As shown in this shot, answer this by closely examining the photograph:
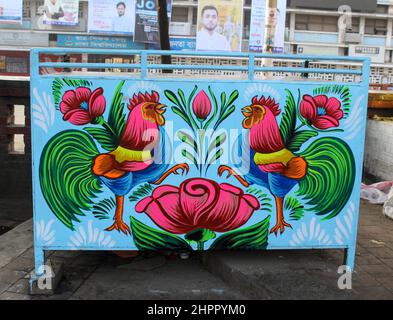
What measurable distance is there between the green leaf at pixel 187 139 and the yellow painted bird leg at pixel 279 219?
83 centimetres

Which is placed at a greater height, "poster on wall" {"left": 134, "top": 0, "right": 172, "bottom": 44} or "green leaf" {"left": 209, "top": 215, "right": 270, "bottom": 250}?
"poster on wall" {"left": 134, "top": 0, "right": 172, "bottom": 44}

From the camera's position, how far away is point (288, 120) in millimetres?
3957

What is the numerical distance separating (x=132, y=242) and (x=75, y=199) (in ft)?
1.98

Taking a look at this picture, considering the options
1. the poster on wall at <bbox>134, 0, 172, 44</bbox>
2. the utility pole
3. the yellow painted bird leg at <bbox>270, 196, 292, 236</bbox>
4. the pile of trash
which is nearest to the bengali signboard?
the poster on wall at <bbox>134, 0, 172, 44</bbox>

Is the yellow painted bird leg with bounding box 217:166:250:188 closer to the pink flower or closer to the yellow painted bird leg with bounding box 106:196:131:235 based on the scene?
the pink flower

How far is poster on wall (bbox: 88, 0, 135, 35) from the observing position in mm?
43094

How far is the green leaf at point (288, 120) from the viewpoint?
3.93 metres

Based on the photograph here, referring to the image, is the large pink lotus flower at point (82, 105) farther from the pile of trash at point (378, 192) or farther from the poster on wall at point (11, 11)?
the poster on wall at point (11, 11)

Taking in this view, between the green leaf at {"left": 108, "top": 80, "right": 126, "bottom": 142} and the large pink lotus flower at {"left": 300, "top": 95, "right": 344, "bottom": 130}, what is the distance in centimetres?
150

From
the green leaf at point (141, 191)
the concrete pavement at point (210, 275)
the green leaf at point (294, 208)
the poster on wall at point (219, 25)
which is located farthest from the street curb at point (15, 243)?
the poster on wall at point (219, 25)

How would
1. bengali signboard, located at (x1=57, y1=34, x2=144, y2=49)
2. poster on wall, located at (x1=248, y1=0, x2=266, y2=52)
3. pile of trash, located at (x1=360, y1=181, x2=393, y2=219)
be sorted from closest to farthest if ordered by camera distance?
1. pile of trash, located at (x1=360, y1=181, x2=393, y2=219)
2. bengali signboard, located at (x1=57, y1=34, x2=144, y2=49)
3. poster on wall, located at (x1=248, y1=0, x2=266, y2=52)

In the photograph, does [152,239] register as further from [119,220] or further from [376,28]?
[376,28]

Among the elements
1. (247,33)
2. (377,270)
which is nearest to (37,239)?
(377,270)
